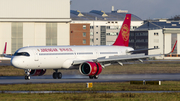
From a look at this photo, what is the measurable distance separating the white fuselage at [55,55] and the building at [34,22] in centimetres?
5262

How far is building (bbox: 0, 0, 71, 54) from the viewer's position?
105m

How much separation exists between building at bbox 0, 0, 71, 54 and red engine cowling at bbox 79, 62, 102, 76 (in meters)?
58.5

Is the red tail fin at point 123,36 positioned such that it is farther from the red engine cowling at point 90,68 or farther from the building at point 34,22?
the building at point 34,22

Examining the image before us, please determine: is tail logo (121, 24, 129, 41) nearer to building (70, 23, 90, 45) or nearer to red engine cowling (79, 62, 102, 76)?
red engine cowling (79, 62, 102, 76)

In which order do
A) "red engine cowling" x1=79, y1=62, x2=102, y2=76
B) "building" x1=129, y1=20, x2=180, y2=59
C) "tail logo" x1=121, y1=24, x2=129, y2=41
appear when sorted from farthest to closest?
"building" x1=129, y1=20, x2=180, y2=59, "tail logo" x1=121, y1=24, x2=129, y2=41, "red engine cowling" x1=79, y1=62, x2=102, y2=76

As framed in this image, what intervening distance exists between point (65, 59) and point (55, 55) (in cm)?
164

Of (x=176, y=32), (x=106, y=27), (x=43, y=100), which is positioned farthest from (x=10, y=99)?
(x=106, y=27)

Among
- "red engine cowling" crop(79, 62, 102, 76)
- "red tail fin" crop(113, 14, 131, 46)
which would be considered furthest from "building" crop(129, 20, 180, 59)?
"red engine cowling" crop(79, 62, 102, 76)

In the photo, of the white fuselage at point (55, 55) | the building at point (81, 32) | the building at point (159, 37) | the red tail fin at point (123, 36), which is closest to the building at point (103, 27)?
the building at point (159, 37)

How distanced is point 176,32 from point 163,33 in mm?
5990

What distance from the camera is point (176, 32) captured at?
146625mm

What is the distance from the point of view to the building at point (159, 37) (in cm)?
14700

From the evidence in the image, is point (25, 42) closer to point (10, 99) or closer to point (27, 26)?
point (27, 26)

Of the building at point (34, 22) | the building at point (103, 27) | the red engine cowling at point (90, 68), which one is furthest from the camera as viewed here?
the building at point (103, 27)
